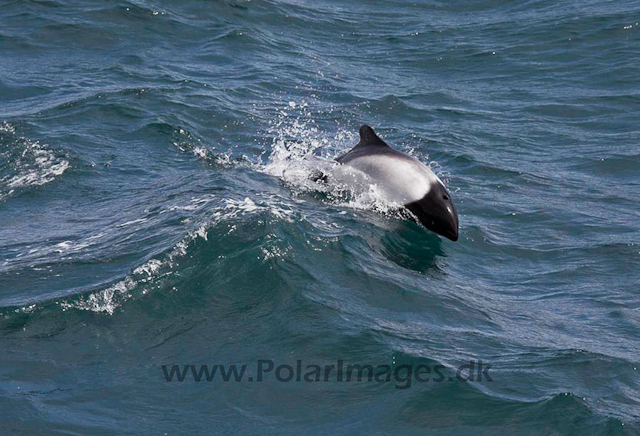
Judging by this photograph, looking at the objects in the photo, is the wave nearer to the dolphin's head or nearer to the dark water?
the dark water

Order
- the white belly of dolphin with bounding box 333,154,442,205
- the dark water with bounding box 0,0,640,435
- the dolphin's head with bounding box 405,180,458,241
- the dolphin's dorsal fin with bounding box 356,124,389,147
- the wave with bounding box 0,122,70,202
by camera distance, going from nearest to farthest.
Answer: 1. the dark water with bounding box 0,0,640,435
2. the dolphin's head with bounding box 405,180,458,241
3. the white belly of dolphin with bounding box 333,154,442,205
4. the dolphin's dorsal fin with bounding box 356,124,389,147
5. the wave with bounding box 0,122,70,202

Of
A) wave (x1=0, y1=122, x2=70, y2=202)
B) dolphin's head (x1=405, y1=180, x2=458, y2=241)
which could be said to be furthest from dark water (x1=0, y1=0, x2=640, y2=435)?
dolphin's head (x1=405, y1=180, x2=458, y2=241)

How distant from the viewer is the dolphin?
1357 cm

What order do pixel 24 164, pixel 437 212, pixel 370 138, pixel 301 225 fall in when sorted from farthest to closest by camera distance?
pixel 24 164
pixel 370 138
pixel 437 212
pixel 301 225

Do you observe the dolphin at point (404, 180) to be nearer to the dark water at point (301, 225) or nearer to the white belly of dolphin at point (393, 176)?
the white belly of dolphin at point (393, 176)

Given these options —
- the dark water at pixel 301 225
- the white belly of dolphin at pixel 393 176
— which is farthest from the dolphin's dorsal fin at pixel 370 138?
the dark water at pixel 301 225

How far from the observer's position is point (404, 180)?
1396 cm

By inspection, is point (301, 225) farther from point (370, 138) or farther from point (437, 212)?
point (370, 138)

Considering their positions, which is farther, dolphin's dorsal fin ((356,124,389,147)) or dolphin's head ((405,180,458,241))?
dolphin's dorsal fin ((356,124,389,147))

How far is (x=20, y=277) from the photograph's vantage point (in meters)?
11.8

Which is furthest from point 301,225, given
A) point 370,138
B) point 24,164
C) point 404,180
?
point 24,164

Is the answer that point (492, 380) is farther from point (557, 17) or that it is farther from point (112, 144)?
point (557, 17)

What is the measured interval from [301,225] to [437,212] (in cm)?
194

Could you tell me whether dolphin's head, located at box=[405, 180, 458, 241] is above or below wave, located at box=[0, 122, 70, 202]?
below
